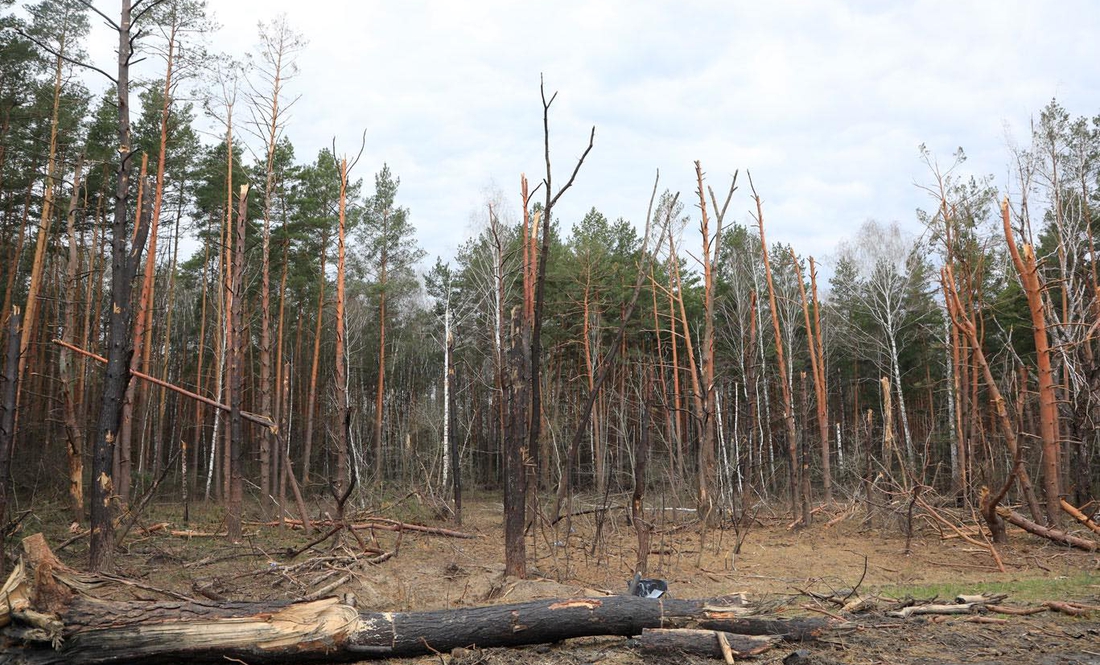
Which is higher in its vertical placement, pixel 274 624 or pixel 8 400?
pixel 8 400

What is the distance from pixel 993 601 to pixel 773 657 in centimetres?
294

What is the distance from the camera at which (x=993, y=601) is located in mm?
6684

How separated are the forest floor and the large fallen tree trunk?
0.18 metres

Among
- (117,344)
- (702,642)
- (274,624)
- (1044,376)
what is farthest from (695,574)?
(117,344)

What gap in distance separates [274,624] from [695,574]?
687 centimetres

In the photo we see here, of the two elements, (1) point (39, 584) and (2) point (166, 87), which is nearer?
(1) point (39, 584)

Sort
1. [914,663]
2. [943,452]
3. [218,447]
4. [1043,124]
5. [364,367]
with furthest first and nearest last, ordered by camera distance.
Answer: [364,367]
[943,452]
[218,447]
[1043,124]
[914,663]

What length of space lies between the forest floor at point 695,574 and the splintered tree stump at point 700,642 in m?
0.09

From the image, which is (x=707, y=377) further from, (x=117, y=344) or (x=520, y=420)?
(x=117, y=344)

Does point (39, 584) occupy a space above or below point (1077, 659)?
above

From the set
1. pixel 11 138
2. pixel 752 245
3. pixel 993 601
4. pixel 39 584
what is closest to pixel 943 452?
pixel 752 245

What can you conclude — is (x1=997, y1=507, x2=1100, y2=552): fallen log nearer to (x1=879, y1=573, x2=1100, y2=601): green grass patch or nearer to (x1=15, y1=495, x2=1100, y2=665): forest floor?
(x1=15, y1=495, x2=1100, y2=665): forest floor

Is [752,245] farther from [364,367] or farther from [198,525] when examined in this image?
[198,525]

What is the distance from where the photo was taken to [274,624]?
4902 millimetres
